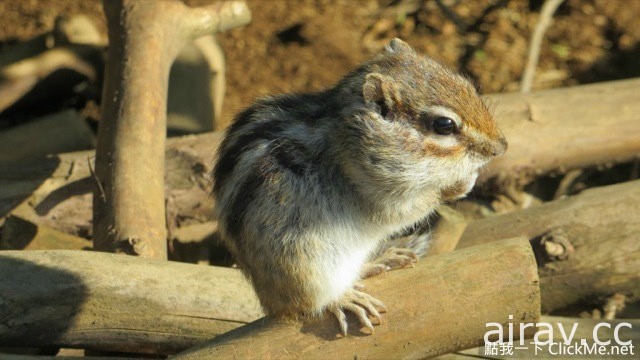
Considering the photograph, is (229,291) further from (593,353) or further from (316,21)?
(316,21)

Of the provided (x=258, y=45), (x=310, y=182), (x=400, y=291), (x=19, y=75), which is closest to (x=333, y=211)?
(x=310, y=182)

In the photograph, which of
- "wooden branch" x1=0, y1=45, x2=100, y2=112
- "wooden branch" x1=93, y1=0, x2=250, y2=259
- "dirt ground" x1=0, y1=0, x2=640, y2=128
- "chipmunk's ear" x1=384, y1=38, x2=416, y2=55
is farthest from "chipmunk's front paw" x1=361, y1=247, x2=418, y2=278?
"wooden branch" x1=0, y1=45, x2=100, y2=112

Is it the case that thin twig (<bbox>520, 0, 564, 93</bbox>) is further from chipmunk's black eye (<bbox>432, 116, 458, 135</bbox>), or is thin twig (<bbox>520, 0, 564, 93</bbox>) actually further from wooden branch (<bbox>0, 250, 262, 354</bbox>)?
wooden branch (<bbox>0, 250, 262, 354</bbox>)

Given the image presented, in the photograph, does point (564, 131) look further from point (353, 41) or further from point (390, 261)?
point (353, 41)

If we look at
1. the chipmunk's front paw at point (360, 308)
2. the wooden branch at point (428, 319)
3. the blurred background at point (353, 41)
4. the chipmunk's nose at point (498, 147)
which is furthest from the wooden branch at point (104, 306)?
the blurred background at point (353, 41)

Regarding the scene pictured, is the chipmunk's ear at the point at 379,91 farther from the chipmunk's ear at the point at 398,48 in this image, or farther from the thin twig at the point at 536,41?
the thin twig at the point at 536,41

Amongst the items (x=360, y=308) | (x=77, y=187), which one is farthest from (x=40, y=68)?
(x=360, y=308)
